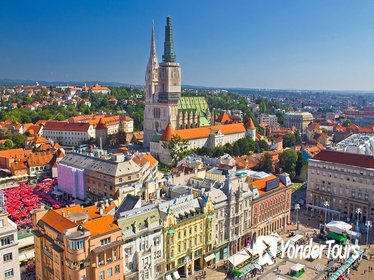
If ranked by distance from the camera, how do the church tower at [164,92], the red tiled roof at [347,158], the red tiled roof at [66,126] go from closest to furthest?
the red tiled roof at [347,158] → the church tower at [164,92] → the red tiled roof at [66,126]

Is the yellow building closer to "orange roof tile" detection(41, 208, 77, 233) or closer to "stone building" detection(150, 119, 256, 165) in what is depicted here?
"orange roof tile" detection(41, 208, 77, 233)

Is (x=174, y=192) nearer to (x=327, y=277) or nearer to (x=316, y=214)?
(x=327, y=277)

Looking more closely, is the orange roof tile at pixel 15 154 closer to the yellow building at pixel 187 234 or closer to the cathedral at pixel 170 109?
the cathedral at pixel 170 109

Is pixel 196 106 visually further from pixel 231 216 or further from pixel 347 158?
pixel 231 216

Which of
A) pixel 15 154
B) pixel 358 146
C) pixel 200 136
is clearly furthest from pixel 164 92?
pixel 358 146

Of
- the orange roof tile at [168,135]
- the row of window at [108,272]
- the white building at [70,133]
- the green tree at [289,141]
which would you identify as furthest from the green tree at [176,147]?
the row of window at [108,272]

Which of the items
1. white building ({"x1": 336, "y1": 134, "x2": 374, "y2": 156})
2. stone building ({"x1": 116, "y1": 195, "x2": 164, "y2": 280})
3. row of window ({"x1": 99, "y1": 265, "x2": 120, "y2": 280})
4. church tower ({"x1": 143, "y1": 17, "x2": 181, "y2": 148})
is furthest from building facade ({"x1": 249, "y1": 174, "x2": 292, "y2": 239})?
church tower ({"x1": 143, "y1": 17, "x2": 181, "y2": 148})
